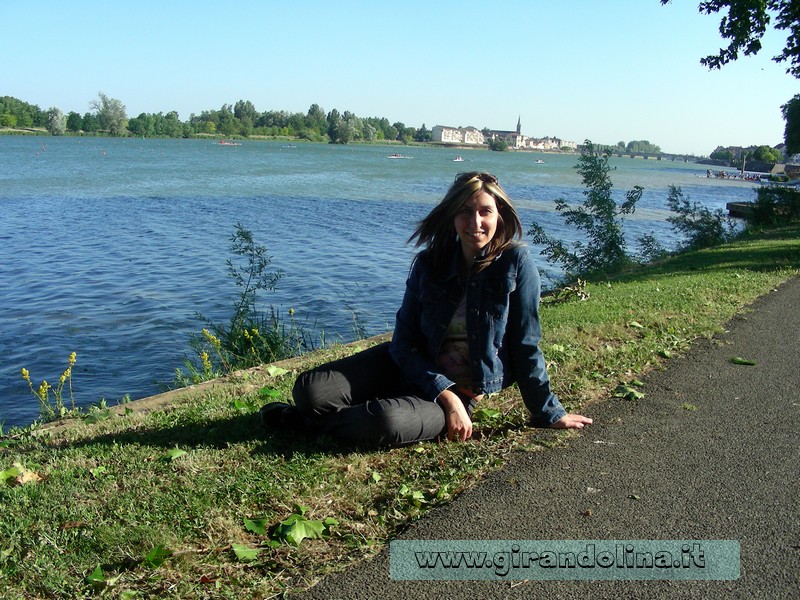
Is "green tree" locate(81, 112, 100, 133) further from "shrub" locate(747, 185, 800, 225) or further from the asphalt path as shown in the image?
the asphalt path

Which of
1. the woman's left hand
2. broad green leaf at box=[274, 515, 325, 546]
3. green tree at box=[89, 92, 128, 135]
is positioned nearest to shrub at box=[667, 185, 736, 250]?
the woman's left hand

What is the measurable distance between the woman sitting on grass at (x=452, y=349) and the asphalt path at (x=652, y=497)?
466 millimetres

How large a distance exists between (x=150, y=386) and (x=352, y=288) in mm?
6417

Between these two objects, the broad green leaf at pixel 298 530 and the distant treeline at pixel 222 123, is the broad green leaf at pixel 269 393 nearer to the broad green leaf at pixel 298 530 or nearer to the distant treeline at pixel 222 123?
the broad green leaf at pixel 298 530

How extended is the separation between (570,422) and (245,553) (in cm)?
214

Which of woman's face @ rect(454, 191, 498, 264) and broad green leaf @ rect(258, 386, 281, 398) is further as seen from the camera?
broad green leaf @ rect(258, 386, 281, 398)

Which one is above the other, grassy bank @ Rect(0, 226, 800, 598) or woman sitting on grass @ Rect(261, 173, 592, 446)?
woman sitting on grass @ Rect(261, 173, 592, 446)

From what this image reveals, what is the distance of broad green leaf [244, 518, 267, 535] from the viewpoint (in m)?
3.33

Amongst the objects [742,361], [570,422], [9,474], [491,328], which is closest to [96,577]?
[9,474]

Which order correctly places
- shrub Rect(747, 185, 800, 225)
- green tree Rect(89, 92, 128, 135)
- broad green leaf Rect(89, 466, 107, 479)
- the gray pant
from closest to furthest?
broad green leaf Rect(89, 466, 107, 479) → the gray pant → shrub Rect(747, 185, 800, 225) → green tree Rect(89, 92, 128, 135)

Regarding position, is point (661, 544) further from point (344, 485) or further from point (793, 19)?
point (793, 19)

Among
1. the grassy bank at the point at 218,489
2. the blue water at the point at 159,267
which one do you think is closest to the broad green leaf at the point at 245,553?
the grassy bank at the point at 218,489

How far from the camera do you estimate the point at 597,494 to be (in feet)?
12.1

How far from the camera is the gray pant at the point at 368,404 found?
4.11 metres
